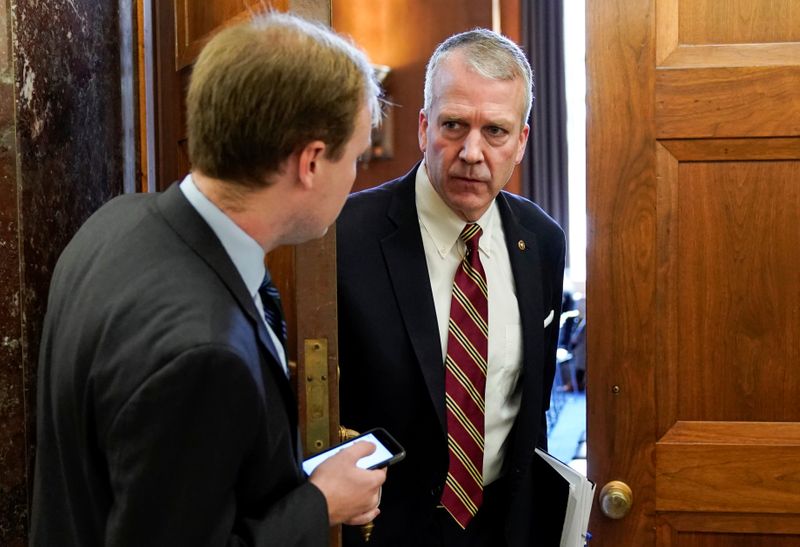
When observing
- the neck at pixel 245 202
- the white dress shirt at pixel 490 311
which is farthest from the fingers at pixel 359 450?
the white dress shirt at pixel 490 311

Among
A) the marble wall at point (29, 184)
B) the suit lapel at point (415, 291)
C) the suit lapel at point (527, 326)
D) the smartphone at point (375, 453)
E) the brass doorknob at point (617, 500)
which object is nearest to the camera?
the smartphone at point (375, 453)

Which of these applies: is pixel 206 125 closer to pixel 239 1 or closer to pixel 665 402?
pixel 239 1

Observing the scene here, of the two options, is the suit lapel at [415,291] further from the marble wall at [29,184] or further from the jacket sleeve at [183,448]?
the jacket sleeve at [183,448]

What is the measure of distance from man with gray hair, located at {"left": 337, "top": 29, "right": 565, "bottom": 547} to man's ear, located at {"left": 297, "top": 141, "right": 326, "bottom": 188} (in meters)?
0.70

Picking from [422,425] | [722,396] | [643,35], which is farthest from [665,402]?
[643,35]

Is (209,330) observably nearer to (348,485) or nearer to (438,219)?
(348,485)

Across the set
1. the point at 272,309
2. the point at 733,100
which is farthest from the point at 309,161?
the point at 733,100

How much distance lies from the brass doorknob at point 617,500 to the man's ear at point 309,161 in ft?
4.05

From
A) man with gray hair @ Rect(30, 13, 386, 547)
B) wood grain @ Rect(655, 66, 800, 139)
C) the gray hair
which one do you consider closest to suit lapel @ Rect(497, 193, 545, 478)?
the gray hair

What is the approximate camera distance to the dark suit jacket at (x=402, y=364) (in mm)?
1776

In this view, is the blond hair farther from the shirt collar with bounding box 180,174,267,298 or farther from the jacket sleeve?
the jacket sleeve

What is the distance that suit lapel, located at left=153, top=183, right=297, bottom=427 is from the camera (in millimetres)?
1047

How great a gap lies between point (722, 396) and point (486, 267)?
62 cm

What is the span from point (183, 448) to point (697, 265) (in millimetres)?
1385
